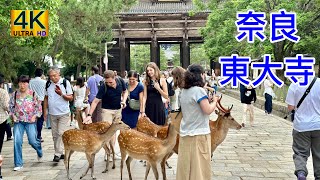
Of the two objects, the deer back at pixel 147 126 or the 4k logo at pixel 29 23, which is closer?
the deer back at pixel 147 126

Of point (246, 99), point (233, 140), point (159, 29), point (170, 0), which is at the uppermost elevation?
point (170, 0)

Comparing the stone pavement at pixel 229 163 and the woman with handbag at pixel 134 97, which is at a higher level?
the woman with handbag at pixel 134 97

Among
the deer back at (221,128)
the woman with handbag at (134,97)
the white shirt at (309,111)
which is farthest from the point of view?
the woman with handbag at (134,97)

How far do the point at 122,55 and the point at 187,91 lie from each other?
30.8 metres

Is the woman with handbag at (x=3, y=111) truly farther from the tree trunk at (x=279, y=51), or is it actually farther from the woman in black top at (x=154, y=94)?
the tree trunk at (x=279, y=51)

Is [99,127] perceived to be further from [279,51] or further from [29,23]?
[279,51]

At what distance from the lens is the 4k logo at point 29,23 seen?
1110cm

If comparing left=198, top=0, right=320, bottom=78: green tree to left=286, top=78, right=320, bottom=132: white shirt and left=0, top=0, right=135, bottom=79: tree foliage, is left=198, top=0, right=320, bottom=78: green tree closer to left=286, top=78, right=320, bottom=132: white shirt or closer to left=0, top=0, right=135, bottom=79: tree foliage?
left=0, top=0, right=135, bottom=79: tree foliage

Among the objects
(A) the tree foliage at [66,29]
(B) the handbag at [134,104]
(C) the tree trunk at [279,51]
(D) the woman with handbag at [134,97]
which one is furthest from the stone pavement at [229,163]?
(C) the tree trunk at [279,51]

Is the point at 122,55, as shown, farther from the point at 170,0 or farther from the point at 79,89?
the point at 79,89

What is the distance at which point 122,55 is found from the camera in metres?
34.9

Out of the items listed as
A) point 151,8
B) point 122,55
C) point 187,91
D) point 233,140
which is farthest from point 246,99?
point 151,8

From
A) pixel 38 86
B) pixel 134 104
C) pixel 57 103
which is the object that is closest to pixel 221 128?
pixel 134 104

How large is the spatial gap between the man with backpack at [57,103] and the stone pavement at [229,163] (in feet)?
1.90
